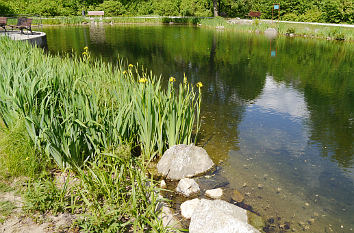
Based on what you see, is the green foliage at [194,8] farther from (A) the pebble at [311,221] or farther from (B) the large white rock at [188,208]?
(B) the large white rock at [188,208]

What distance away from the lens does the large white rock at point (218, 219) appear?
2590 millimetres

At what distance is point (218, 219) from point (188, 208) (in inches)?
22.7

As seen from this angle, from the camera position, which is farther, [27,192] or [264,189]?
[264,189]

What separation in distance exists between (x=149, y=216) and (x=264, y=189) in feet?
6.20

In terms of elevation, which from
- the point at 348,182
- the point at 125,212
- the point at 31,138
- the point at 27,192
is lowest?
the point at 348,182

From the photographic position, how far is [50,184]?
113 inches

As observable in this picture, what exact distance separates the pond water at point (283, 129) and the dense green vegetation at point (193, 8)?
15.4m

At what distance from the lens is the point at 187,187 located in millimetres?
3645

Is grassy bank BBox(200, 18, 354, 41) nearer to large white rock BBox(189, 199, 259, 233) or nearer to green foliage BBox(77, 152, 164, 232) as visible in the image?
large white rock BBox(189, 199, 259, 233)

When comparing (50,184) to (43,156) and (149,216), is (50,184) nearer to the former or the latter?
(43,156)

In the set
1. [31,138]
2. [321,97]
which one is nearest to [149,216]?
[31,138]

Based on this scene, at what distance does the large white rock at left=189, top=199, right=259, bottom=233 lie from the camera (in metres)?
2.59

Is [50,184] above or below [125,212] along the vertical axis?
above

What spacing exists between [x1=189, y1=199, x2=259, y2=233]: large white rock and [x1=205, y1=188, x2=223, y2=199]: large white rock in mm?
596
